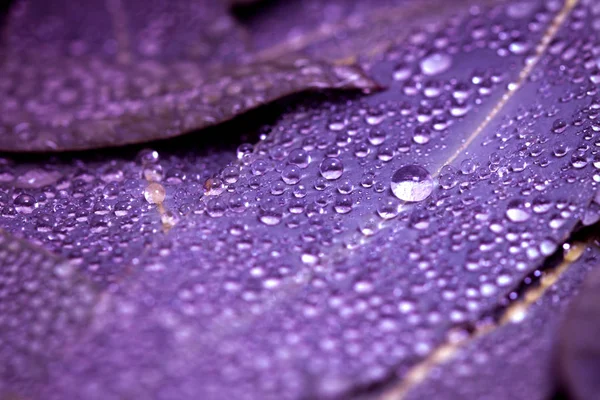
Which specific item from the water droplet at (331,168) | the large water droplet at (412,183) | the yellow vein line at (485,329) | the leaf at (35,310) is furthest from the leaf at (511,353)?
the leaf at (35,310)

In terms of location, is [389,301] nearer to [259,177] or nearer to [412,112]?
[259,177]

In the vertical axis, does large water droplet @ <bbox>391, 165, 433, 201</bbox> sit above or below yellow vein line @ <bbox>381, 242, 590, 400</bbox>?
above

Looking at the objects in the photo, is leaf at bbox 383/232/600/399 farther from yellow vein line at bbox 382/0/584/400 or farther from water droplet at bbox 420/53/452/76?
water droplet at bbox 420/53/452/76

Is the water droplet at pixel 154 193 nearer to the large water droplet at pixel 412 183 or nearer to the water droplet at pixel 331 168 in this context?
the water droplet at pixel 331 168

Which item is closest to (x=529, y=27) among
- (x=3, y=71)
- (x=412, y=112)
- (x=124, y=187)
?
(x=412, y=112)

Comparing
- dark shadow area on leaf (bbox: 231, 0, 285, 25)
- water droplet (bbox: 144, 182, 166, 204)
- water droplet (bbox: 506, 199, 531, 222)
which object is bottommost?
water droplet (bbox: 506, 199, 531, 222)

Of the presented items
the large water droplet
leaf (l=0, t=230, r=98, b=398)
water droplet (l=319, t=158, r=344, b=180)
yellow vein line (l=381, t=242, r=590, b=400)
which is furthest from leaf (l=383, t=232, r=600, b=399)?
leaf (l=0, t=230, r=98, b=398)

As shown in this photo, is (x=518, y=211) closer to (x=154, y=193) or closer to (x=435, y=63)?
(x=435, y=63)
